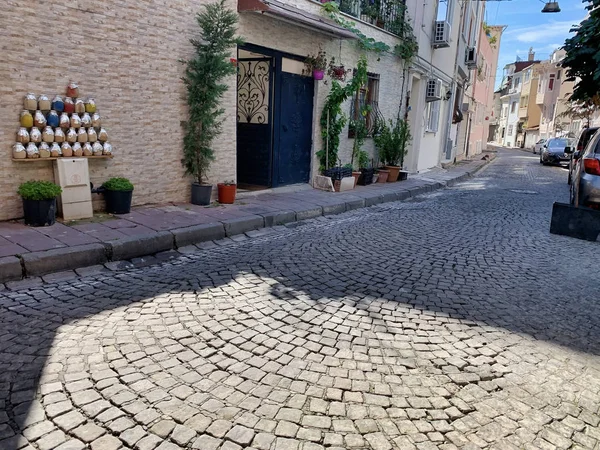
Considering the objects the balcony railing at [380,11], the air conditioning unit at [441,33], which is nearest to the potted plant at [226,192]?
the balcony railing at [380,11]

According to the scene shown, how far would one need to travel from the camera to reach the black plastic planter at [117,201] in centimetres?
659

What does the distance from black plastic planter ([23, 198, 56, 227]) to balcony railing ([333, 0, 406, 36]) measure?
870 centimetres

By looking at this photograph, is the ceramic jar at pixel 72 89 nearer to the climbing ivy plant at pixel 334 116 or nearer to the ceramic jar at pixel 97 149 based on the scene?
the ceramic jar at pixel 97 149

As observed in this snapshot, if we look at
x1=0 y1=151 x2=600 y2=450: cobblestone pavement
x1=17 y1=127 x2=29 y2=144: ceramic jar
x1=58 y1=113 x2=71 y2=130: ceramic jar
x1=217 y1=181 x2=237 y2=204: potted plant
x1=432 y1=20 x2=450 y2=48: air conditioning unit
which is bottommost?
x1=0 y1=151 x2=600 y2=450: cobblestone pavement

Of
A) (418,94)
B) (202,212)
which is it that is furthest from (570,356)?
(418,94)

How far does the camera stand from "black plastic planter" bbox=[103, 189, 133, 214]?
659 centimetres

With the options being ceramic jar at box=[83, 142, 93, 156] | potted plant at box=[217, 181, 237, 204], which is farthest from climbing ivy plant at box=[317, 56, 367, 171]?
ceramic jar at box=[83, 142, 93, 156]

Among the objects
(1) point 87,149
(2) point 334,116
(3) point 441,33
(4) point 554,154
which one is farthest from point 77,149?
(4) point 554,154

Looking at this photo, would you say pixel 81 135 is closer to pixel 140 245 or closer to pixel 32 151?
pixel 32 151

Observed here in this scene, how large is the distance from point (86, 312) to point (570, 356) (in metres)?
3.84

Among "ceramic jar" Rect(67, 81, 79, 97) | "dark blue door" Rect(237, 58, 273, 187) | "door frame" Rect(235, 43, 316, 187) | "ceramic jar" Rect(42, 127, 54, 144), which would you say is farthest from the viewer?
"dark blue door" Rect(237, 58, 273, 187)

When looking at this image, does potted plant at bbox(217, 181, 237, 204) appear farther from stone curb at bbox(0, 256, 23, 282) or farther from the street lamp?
the street lamp

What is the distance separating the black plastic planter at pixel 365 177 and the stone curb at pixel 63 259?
26.9 feet

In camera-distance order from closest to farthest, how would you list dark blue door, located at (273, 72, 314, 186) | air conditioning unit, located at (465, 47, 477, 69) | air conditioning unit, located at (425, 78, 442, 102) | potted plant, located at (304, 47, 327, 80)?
dark blue door, located at (273, 72, 314, 186)
potted plant, located at (304, 47, 327, 80)
air conditioning unit, located at (425, 78, 442, 102)
air conditioning unit, located at (465, 47, 477, 69)
